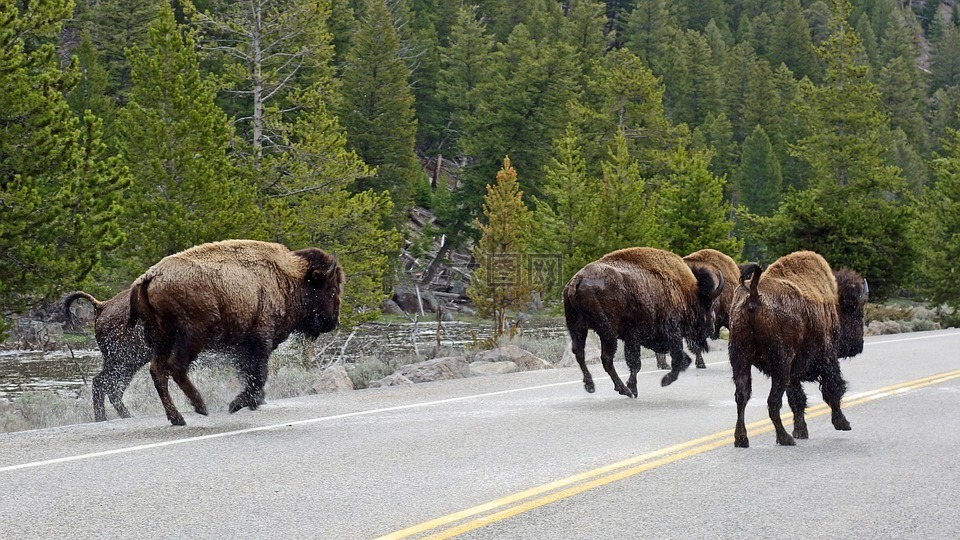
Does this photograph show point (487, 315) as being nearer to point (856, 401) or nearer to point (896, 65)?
point (856, 401)

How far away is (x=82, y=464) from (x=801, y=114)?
138 feet

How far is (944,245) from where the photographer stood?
38.4 m

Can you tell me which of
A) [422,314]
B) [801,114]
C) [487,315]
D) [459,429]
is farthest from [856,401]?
[422,314]

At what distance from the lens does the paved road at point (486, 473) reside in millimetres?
5762

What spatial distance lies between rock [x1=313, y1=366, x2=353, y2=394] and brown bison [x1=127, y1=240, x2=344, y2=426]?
2.89 metres

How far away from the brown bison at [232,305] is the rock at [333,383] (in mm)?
2887

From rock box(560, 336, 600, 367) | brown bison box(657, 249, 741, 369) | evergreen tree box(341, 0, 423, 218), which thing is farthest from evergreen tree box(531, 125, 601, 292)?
brown bison box(657, 249, 741, 369)

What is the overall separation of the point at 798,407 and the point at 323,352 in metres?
20.1

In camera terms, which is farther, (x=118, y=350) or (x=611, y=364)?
(x=611, y=364)

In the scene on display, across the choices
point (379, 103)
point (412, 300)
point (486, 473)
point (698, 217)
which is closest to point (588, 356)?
point (486, 473)

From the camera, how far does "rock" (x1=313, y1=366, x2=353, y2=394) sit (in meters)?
13.8

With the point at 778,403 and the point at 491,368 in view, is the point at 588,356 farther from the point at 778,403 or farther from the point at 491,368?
the point at 778,403

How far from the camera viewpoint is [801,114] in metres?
45.2

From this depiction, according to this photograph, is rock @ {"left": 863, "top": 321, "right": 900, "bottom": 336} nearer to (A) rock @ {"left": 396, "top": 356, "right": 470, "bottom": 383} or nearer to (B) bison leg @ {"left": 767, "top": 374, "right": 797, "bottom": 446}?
(A) rock @ {"left": 396, "top": 356, "right": 470, "bottom": 383}
